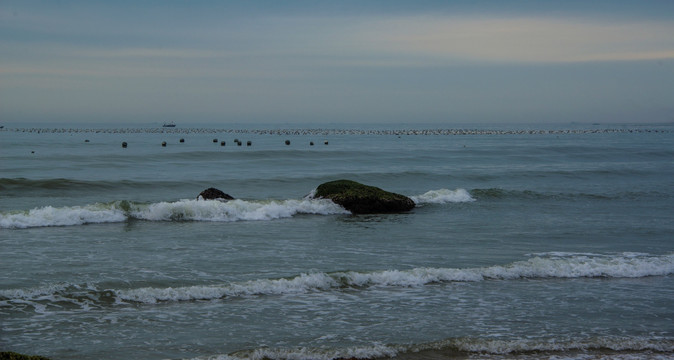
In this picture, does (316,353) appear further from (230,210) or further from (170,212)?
(170,212)

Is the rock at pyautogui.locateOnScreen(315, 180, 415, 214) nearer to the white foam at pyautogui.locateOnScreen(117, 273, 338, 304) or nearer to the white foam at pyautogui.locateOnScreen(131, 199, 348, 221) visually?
the white foam at pyautogui.locateOnScreen(131, 199, 348, 221)

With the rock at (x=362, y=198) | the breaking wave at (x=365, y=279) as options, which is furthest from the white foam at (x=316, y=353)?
the rock at (x=362, y=198)

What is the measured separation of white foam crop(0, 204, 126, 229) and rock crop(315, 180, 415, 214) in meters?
6.76

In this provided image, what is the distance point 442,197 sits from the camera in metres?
24.5

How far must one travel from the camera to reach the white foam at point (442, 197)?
24062 mm

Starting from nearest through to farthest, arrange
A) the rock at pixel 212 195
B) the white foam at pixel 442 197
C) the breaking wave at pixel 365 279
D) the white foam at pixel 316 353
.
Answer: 1. the white foam at pixel 316 353
2. the breaking wave at pixel 365 279
3. the rock at pixel 212 195
4. the white foam at pixel 442 197

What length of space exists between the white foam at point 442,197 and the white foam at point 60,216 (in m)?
10.7

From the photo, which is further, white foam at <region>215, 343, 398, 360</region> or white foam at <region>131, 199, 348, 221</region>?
white foam at <region>131, 199, 348, 221</region>

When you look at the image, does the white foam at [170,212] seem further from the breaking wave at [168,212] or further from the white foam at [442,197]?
the white foam at [442,197]

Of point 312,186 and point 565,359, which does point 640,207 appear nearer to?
point 312,186

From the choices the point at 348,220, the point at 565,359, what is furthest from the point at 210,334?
the point at 348,220

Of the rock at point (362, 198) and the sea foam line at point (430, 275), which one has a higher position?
the rock at point (362, 198)

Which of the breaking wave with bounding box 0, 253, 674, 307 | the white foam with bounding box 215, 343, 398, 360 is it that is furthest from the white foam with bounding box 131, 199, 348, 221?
the white foam with bounding box 215, 343, 398, 360

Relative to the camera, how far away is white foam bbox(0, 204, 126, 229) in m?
17.8
